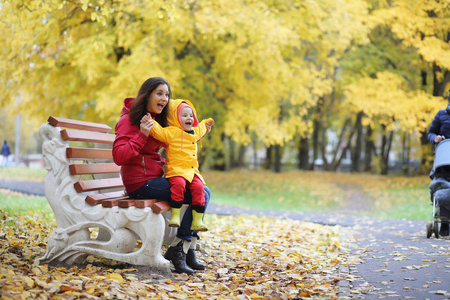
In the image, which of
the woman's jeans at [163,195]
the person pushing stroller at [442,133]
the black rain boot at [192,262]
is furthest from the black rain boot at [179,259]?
the person pushing stroller at [442,133]

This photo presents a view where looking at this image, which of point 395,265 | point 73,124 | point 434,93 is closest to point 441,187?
point 395,265

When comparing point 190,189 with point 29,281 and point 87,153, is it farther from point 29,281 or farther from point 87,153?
point 29,281

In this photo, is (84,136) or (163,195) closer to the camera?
(163,195)

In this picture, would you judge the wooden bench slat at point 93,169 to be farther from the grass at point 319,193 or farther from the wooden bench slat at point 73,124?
the grass at point 319,193

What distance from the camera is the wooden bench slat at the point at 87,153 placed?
14.4 feet

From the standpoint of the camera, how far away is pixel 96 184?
4.76 metres

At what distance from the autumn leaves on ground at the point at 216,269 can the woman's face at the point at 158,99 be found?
5.00 feet

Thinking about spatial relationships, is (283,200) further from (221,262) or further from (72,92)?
(221,262)

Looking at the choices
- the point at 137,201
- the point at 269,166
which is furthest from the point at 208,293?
the point at 269,166

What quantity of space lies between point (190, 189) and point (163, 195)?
0.26 meters

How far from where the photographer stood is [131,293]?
11.7ft

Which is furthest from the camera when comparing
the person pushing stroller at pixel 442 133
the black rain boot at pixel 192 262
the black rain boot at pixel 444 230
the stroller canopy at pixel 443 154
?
the black rain boot at pixel 444 230

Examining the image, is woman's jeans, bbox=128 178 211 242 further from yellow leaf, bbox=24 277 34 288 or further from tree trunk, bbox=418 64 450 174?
tree trunk, bbox=418 64 450 174

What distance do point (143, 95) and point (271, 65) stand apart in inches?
380
